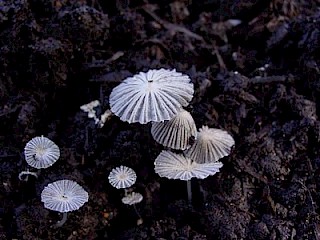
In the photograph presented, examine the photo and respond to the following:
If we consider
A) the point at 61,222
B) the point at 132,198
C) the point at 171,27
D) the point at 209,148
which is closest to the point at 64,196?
the point at 61,222

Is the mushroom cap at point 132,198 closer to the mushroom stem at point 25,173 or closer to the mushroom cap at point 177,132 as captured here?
the mushroom cap at point 177,132

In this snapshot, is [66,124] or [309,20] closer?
[66,124]

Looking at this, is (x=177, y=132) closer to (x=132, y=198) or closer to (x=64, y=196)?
(x=132, y=198)

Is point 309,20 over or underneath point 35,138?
over

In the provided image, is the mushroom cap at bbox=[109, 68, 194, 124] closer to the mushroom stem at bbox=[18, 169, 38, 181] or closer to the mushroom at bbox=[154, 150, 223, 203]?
the mushroom at bbox=[154, 150, 223, 203]

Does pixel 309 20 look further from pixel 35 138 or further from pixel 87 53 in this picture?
pixel 35 138

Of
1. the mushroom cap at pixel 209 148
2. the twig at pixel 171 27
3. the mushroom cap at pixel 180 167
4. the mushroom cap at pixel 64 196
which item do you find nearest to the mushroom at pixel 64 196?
the mushroom cap at pixel 64 196

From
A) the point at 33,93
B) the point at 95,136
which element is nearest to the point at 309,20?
the point at 95,136
